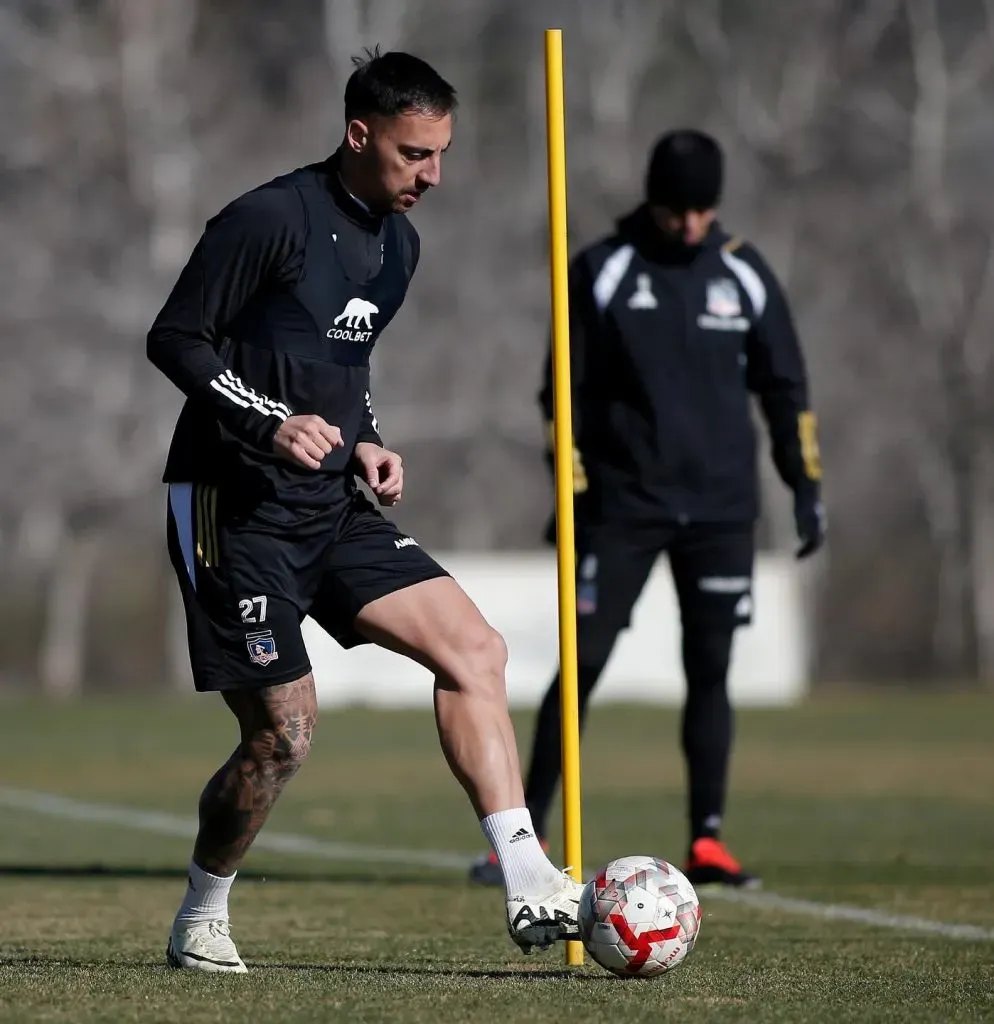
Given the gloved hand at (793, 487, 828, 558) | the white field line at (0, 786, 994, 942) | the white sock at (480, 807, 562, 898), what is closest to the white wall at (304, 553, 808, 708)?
the white field line at (0, 786, 994, 942)

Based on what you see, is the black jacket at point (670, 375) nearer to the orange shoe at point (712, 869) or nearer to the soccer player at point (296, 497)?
the orange shoe at point (712, 869)

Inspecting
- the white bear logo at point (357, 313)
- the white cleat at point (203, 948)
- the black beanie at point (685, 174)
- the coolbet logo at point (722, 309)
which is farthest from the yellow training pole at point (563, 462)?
the coolbet logo at point (722, 309)

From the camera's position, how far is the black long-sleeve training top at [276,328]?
5.15 meters

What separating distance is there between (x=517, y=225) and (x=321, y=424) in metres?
27.4

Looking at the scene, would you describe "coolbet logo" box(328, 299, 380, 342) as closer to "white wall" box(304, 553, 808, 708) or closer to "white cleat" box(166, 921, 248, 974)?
"white cleat" box(166, 921, 248, 974)

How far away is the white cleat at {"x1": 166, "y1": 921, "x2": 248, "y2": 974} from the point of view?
530cm

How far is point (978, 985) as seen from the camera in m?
5.01

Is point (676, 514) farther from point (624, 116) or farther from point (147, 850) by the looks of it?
point (624, 116)

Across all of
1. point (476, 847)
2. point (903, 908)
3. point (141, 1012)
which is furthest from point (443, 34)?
point (141, 1012)

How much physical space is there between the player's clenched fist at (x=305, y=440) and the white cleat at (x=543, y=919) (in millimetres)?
1127

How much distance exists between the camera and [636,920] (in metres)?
4.89

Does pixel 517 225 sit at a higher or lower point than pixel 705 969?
higher

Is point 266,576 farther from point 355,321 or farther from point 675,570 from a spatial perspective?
point 675,570

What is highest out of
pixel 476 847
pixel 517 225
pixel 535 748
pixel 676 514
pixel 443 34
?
pixel 443 34
